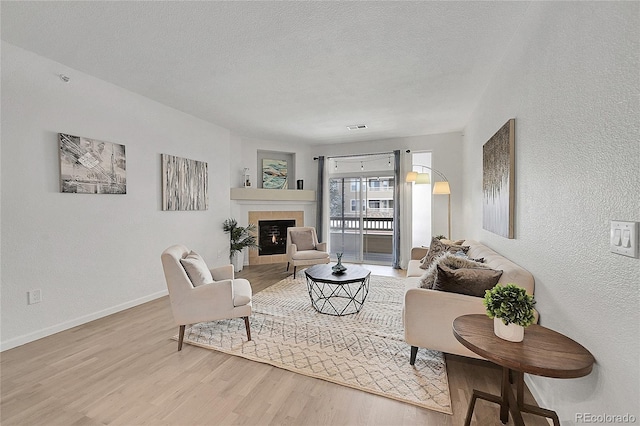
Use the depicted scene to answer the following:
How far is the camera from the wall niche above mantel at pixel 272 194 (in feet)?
18.6

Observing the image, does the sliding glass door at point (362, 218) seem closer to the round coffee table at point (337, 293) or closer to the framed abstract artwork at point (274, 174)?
the framed abstract artwork at point (274, 174)

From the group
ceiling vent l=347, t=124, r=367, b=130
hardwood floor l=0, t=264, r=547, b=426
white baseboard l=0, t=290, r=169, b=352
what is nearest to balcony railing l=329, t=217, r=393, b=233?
ceiling vent l=347, t=124, r=367, b=130

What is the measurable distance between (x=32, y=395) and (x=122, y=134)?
2758 millimetres

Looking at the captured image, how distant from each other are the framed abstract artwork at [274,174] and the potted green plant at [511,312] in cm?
543

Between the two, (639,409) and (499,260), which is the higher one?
(499,260)

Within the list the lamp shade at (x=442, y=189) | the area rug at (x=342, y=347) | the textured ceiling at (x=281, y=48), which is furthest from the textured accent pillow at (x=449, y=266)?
the lamp shade at (x=442, y=189)

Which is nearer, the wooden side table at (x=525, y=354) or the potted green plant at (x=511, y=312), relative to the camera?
the wooden side table at (x=525, y=354)

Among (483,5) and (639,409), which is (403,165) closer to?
(483,5)

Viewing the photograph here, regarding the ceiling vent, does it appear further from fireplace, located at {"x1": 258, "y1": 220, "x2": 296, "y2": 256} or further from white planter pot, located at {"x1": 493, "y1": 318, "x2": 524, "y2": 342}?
white planter pot, located at {"x1": 493, "y1": 318, "x2": 524, "y2": 342}

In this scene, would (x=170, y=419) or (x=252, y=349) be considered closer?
(x=170, y=419)

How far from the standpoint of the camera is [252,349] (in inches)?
99.2

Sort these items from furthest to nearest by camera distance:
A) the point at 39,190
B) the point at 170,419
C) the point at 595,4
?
the point at 39,190
the point at 170,419
the point at 595,4

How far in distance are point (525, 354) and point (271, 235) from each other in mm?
5424

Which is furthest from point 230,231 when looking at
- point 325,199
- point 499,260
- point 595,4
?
point 595,4
